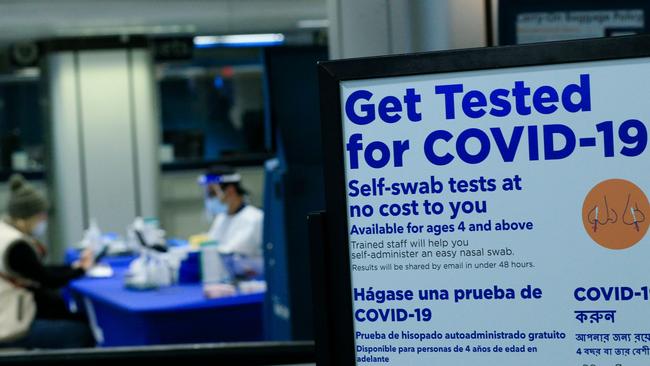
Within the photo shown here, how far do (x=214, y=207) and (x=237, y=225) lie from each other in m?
1.11

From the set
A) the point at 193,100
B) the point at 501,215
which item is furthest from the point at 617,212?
the point at 193,100

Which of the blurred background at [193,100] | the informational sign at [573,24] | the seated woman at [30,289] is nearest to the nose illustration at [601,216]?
the blurred background at [193,100]

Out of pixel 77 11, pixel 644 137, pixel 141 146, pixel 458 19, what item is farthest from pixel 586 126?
pixel 141 146

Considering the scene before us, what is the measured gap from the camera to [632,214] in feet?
4.42

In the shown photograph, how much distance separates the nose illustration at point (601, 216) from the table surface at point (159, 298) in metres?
4.75

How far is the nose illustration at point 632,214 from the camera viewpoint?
1343mm

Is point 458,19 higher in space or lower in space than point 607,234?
higher

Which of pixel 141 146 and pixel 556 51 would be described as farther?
pixel 141 146

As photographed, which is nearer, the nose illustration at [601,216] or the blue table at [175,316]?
the nose illustration at [601,216]

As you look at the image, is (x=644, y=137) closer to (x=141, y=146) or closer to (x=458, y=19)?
(x=458, y=19)

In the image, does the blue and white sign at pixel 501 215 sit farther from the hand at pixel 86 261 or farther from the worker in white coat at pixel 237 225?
the hand at pixel 86 261

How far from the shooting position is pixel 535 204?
1365 millimetres

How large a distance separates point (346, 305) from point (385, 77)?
0.31 metres

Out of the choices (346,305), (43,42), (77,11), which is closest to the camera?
(346,305)
